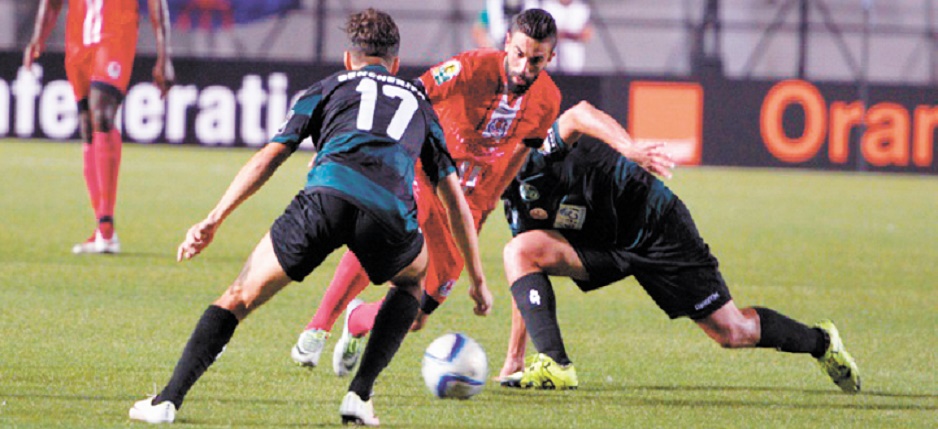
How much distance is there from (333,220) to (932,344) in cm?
408

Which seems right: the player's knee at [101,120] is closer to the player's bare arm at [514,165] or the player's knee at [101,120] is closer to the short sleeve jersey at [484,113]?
the short sleeve jersey at [484,113]

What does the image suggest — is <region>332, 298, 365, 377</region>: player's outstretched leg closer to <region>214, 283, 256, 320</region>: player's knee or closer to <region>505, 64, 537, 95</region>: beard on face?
<region>505, 64, 537, 95</region>: beard on face

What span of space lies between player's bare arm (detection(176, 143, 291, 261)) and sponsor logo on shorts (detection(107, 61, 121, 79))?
5621 mm

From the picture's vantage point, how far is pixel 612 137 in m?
6.04

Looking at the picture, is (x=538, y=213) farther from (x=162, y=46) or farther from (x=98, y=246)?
(x=162, y=46)

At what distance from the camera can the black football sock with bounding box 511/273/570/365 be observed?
6.37 meters

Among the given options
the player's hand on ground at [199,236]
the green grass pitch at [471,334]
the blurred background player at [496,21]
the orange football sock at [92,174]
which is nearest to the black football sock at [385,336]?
the green grass pitch at [471,334]

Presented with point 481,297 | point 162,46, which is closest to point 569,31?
point 162,46

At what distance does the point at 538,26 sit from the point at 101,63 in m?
4.95

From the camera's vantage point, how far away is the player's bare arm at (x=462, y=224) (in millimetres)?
5430

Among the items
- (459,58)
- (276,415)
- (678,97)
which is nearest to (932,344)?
(459,58)

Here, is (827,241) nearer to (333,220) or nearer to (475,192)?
(475,192)

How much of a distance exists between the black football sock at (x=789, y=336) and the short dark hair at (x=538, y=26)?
1.49m

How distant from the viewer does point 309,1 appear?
26.6 m
